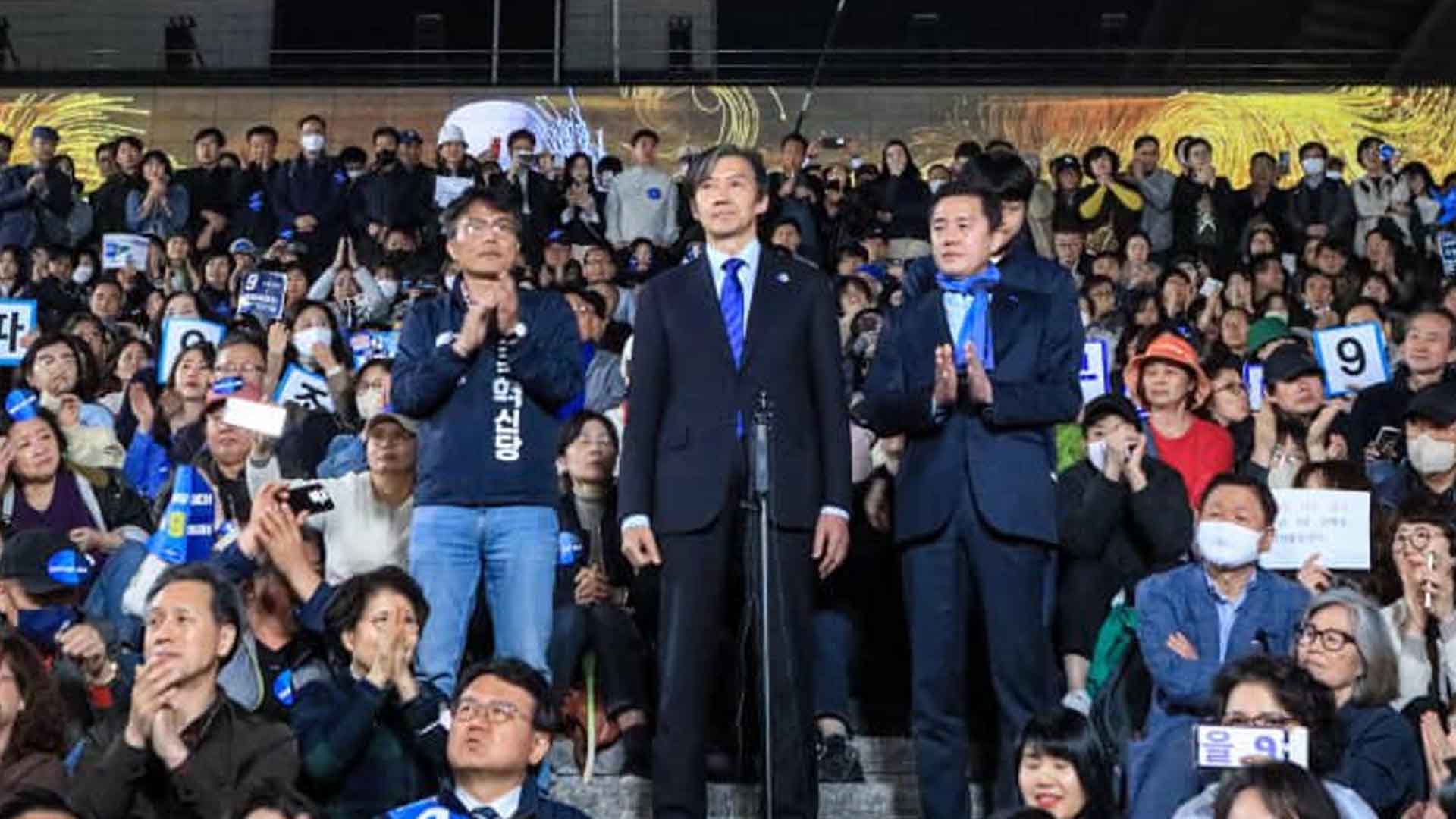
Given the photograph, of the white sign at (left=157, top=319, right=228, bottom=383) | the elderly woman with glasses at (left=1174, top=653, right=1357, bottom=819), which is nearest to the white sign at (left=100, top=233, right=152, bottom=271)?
the white sign at (left=157, top=319, right=228, bottom=383)

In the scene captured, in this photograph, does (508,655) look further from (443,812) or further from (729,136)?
(729,136)

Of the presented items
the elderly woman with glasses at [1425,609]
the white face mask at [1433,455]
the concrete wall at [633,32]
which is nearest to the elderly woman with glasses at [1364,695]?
the elderly woman with glasses at [1425,609]

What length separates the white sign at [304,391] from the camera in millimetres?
11250

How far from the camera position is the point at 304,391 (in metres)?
11.3

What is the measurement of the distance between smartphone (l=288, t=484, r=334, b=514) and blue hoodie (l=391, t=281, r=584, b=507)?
0.34 metres

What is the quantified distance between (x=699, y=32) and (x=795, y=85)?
134cm

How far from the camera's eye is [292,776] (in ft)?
23.5

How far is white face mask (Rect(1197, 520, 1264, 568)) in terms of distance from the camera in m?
8.41

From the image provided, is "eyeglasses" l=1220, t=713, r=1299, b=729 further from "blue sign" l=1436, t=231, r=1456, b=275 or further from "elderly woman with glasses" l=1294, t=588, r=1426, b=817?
"blue sign" l=1436, t=231, r=1456, b=275

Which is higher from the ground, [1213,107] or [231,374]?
[1213,107]

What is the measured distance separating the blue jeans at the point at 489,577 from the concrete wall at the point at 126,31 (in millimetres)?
16955

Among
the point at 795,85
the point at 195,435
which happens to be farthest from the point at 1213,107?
the point at 195,435

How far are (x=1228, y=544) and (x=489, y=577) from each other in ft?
7.48

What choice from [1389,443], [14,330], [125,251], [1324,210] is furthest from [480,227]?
[1324,210]
